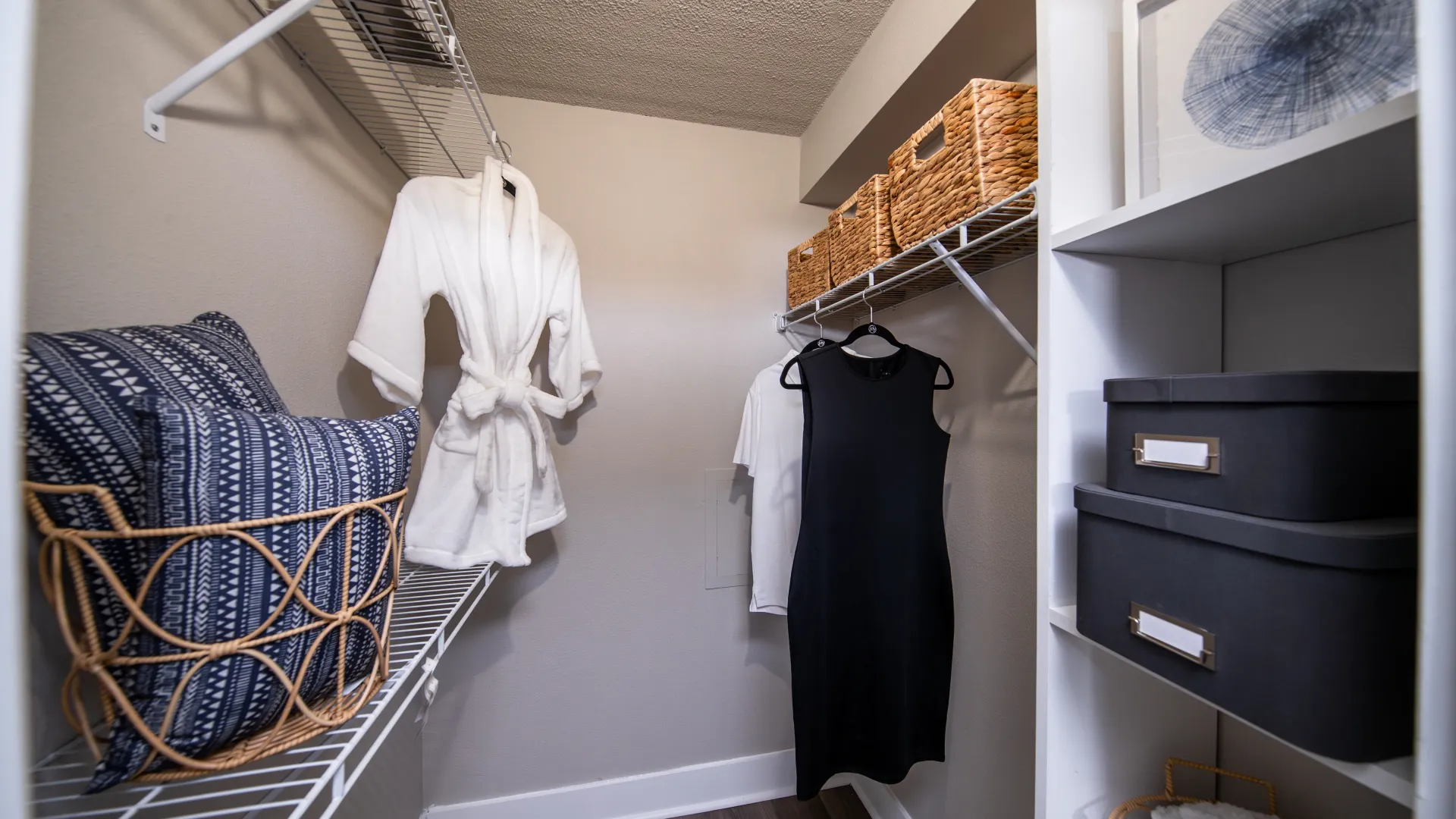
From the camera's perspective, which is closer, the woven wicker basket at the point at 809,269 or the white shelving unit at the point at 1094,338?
the white shelving unit at the point at 1094,338

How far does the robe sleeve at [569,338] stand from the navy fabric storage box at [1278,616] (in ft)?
3.75

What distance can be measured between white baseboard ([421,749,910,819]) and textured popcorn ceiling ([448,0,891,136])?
232 centimetres

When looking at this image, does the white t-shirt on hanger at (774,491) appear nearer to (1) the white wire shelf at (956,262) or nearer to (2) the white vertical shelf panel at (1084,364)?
(1) the white wire shelf at (956,262)

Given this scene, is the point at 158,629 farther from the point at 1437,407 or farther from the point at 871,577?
the point at 871,577

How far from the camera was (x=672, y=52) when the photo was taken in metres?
1.32

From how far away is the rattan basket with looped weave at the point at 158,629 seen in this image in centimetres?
40

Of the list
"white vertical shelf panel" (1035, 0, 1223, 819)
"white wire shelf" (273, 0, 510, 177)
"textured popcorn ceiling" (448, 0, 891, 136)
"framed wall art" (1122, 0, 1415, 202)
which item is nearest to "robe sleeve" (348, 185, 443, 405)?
"white wire shelf" (273, 0, 510, 177)

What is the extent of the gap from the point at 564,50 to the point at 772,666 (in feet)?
7.04

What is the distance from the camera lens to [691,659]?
166cm

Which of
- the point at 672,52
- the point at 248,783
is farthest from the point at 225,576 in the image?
the point at 672,52

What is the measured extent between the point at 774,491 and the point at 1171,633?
100 centimetres

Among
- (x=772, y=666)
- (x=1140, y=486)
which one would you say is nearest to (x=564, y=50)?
(x=1140, y=486)

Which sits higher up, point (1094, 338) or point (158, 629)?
point (1094, 338)

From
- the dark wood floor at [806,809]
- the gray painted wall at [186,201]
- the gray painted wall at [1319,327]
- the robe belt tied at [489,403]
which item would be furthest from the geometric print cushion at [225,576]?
the dark wood floor at [806,809]
